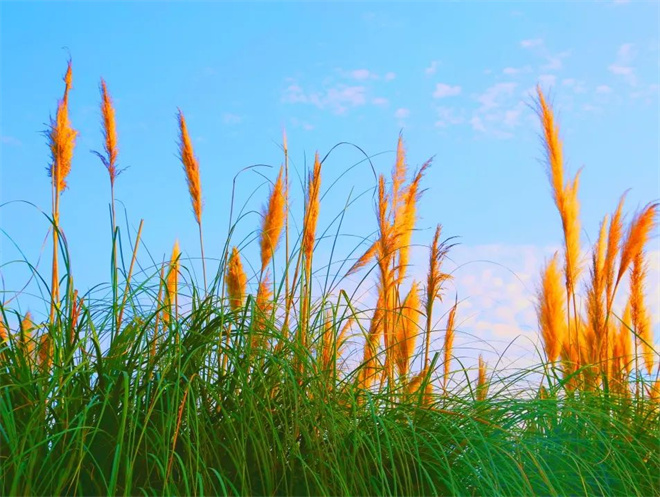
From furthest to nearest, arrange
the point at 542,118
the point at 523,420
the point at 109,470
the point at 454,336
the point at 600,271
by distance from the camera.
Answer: the point at 542,118 → the point at 600,271 → the point at 454,336 → the point at 523,420 → the point at 109,470

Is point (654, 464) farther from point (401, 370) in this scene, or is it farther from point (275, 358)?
point (275, 358)

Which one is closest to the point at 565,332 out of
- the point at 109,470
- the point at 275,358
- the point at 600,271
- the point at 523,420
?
the point at 600,271

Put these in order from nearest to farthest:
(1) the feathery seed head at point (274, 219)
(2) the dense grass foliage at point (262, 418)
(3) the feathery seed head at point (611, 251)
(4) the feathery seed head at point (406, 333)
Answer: (2) the dense grass foliage at point (262, 418)
(4) the feathery seed head at point (406, 333)
(1) the feathery seed head at point (274, 219)
(3) the feathery seed head at point (611, 251)

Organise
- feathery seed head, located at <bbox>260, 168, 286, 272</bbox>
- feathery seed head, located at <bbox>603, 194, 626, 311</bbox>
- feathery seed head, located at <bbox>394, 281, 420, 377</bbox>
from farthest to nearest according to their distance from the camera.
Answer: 1. feathery seed head, located at <bbox>603, 194, 626, 311</bbox>
2. feathery seed head, located at <bbox>260, 168, 286, 272</bbox>
3. feathery seed head, located at <bbox>394, 281, 420, 377</bbox>

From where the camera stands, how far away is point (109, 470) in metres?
2.17

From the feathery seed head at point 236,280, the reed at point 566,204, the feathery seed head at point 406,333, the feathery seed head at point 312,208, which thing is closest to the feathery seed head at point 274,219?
the feathery seed head at point 236,280

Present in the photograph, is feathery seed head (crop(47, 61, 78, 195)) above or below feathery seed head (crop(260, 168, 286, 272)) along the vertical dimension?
above

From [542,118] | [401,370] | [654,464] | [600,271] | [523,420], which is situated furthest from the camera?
[542,118]

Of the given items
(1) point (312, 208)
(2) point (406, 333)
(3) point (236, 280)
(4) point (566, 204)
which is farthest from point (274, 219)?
(4) point (566, 204)

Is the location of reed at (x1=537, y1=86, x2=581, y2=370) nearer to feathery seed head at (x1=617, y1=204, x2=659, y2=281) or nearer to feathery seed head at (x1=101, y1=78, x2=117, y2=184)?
feathery seed head at (x1=617, y1=204, x2=659, y2=281)

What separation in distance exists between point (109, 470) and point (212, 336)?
0.50 meters

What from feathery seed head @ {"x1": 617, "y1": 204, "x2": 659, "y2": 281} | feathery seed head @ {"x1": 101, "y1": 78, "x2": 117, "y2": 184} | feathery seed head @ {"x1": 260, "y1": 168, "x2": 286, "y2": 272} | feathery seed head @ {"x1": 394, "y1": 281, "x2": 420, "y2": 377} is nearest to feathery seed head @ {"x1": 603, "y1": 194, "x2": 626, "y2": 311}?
feathery seed head @ {"x1": 617, "y1": 204, "x2": 659, "y2": 281}

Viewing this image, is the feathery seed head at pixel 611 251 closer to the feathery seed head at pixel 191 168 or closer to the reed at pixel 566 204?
the reed at pixel 566 204

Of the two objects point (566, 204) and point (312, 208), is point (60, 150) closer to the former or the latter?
point (312, 208)
